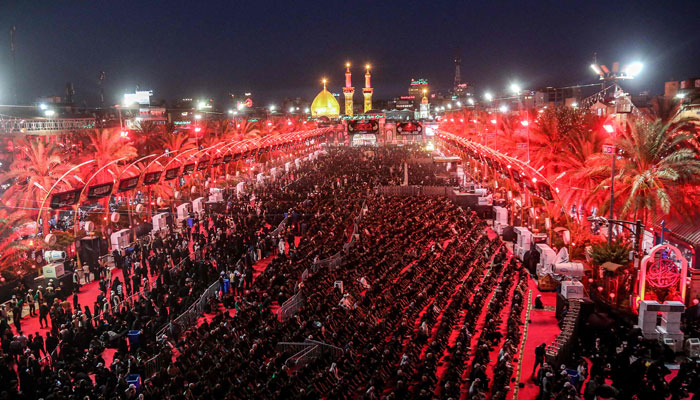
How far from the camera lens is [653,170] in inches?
797

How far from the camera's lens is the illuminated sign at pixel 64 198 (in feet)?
67.3

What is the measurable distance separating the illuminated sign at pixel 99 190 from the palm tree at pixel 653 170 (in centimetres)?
2020

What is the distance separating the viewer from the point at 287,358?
45.3ft

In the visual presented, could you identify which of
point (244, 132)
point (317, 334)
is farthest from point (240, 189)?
point (317, 334)

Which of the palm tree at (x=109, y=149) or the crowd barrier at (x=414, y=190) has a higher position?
the palm tree at (x=109, y=149)

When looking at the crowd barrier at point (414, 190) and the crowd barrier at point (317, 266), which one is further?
the crowd barrier at point (414, 190)

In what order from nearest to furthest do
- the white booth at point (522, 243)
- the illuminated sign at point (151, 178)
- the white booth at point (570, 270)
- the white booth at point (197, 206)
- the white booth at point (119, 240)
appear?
the white booth at point (570, 270) → the white booth at point (522, 243) → the white booth at point (119, 240) → the illuminated sign at point (151, 178) → the white booth at point (197, 206)

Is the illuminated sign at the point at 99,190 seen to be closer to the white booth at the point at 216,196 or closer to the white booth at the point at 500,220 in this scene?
the white booth at the point at 216,196

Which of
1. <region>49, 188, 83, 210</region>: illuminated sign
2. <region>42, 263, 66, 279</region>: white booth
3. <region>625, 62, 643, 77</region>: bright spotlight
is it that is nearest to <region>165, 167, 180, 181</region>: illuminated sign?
<region>49, 188, 83, 210</region>: illuminated sign

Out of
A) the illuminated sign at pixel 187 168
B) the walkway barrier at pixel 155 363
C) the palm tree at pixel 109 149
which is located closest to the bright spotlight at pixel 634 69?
the walkway barrier at pixel 155 363

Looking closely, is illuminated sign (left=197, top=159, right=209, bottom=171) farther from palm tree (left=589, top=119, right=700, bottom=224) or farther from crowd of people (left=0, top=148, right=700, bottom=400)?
palm tree (left=589, top=119, right=700, bottom=224)

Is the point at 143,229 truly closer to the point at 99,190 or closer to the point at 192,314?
the point at 99,190

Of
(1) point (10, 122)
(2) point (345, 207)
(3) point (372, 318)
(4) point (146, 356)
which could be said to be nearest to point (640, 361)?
(3) point (372, 318)

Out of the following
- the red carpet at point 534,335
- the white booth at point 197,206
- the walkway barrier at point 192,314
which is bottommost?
the red carpet at point 534,335
